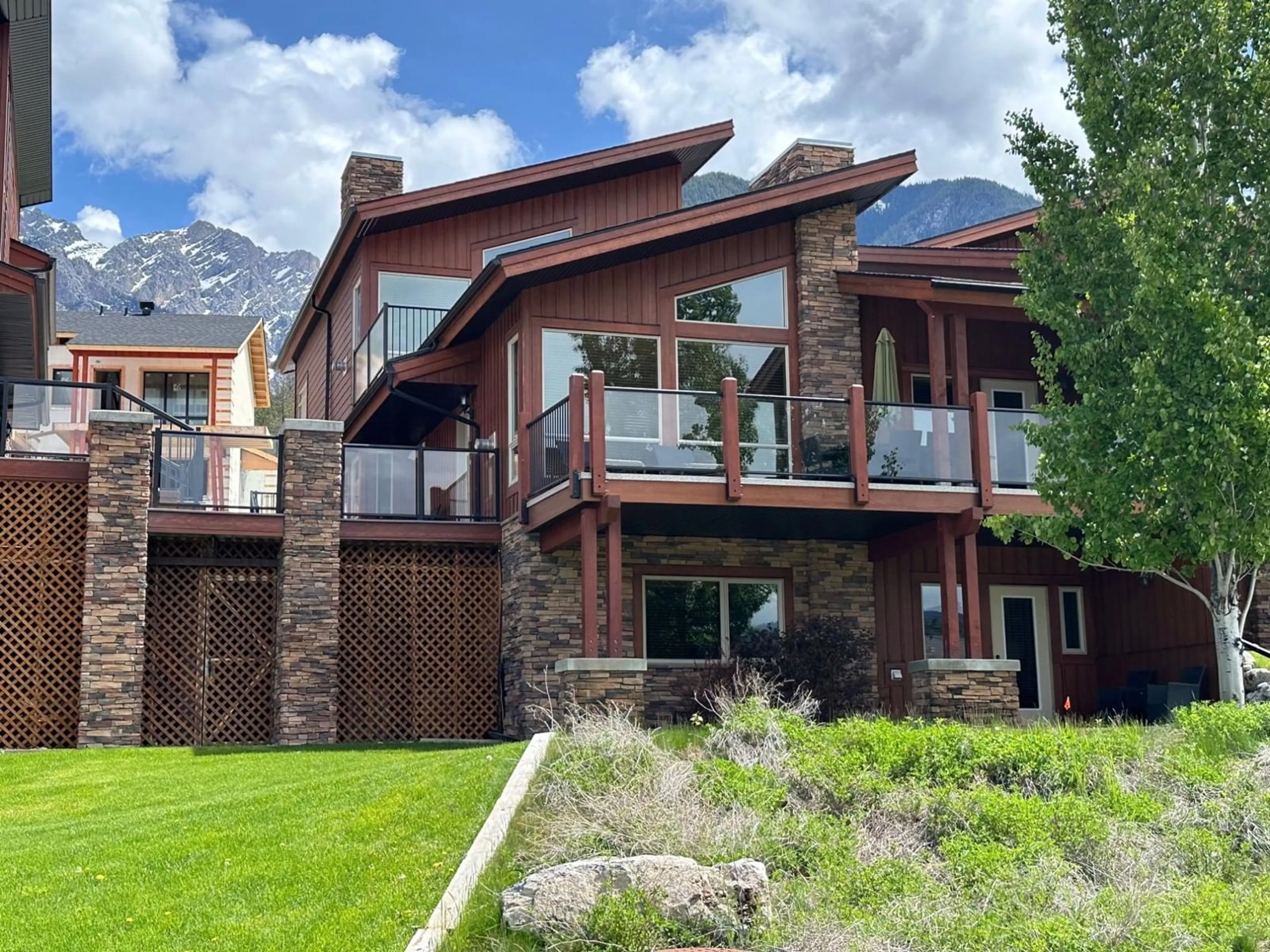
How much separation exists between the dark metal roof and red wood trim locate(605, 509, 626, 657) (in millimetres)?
10746

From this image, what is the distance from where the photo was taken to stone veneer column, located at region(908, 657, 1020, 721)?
51.2ft

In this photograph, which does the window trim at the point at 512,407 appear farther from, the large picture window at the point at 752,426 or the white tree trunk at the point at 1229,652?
the white tree trunk at the point at 1229,652

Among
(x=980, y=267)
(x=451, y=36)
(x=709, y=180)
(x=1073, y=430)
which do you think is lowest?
(x=1073, y=430)

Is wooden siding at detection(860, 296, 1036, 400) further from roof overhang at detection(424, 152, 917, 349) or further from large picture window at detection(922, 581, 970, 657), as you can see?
large picture window at detection(922, 581, 970, 657)

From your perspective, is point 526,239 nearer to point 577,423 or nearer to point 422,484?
point 422,484

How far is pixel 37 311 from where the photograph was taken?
18109 millimetres

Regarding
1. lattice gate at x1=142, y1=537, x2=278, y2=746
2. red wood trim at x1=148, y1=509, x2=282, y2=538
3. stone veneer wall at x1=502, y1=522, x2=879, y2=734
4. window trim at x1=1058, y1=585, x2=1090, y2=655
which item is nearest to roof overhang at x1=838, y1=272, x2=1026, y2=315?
stone veneer wall at x1=502, y1=522, x2=879, y2=734

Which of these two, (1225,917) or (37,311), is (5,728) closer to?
(37,311)

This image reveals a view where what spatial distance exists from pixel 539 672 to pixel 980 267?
8845mm

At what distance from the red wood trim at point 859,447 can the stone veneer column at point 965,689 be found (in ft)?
6.64

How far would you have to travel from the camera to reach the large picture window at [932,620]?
18328 mm

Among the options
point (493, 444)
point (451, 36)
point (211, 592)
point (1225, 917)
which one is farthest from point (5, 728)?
point (451, 36)

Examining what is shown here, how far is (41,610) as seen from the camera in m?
16.3

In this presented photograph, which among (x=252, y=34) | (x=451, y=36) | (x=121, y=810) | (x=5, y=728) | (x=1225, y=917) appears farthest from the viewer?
(x=252, y=34)
